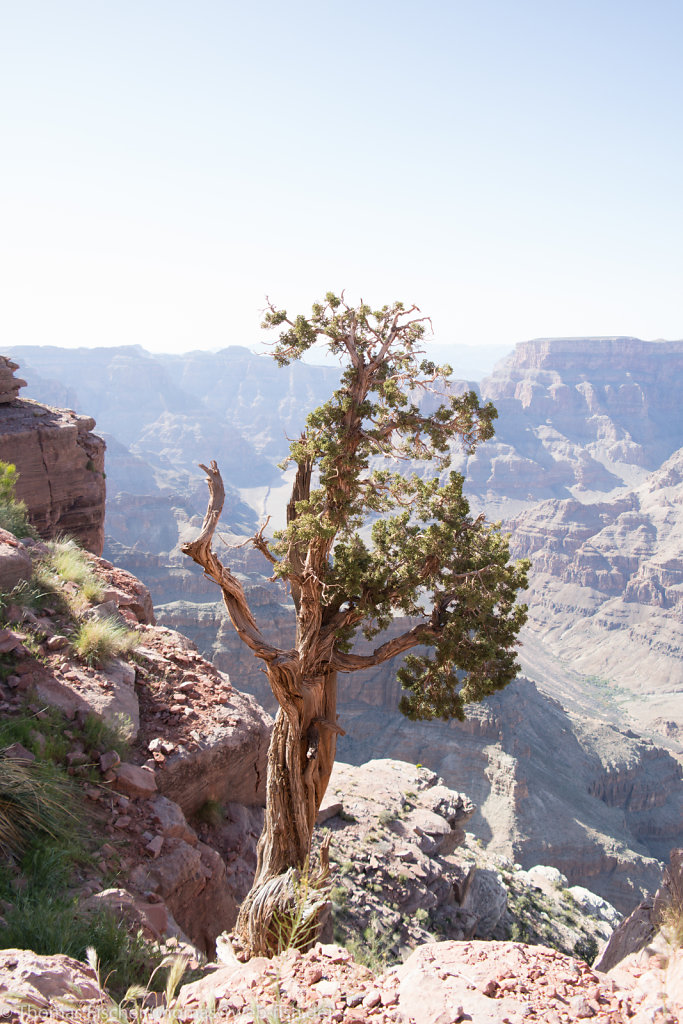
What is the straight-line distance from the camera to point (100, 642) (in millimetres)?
11023

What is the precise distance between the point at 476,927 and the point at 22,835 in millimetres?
14470

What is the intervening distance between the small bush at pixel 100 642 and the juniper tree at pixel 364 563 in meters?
2.72

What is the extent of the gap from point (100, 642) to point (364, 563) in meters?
4.75

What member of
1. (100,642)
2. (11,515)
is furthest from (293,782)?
(11,515)

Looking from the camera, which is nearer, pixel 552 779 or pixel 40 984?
pixel 40 984

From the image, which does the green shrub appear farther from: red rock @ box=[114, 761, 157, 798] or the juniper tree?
the juniper tree

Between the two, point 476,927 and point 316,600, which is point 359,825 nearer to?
point 476,927

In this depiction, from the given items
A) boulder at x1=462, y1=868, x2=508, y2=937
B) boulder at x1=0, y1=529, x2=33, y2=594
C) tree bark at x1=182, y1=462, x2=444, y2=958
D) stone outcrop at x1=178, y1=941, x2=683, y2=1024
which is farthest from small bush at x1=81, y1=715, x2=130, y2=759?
boulder at x1=462, y1=868, x2=508, y2=937

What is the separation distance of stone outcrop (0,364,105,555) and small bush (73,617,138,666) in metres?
11.1

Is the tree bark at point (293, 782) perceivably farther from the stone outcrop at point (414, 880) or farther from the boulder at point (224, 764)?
the stone outcrop at point (414, 880)

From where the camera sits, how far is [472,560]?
958cm

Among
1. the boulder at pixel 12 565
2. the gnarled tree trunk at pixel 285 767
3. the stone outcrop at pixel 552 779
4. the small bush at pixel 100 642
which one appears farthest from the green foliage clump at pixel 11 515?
the stone outcrop at pixel 552 779

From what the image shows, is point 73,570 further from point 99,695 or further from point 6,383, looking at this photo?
point 6,383

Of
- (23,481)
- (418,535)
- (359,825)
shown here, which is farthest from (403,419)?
(23,481)
